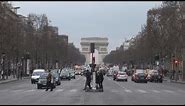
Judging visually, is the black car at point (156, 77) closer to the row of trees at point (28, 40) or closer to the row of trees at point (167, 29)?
the row of trees at point (167, 29)

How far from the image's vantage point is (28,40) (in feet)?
362

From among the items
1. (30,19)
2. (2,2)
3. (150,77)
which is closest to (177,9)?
(150,77)

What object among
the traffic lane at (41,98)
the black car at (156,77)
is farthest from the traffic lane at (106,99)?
the black car at (156,77)

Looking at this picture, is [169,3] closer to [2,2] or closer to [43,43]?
[2,2]

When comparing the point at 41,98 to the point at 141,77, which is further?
the point at 141,77

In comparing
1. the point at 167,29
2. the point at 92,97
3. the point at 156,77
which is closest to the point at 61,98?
the point at 92,97

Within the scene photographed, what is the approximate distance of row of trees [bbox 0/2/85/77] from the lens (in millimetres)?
83062

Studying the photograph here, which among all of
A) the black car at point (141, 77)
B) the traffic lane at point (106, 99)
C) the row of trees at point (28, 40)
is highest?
the row of trees at point (28, 40)

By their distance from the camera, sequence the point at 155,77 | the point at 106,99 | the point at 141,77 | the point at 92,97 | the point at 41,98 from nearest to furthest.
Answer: the point at 106,99, the point at 41,98, the point at 92,97, the point at 141,77, the point at 155,77

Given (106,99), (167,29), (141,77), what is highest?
(167,29)

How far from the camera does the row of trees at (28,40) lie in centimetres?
8306

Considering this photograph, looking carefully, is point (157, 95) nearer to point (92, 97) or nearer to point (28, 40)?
point (92, 97)

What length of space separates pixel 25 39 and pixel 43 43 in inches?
822

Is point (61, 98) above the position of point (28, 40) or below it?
below
